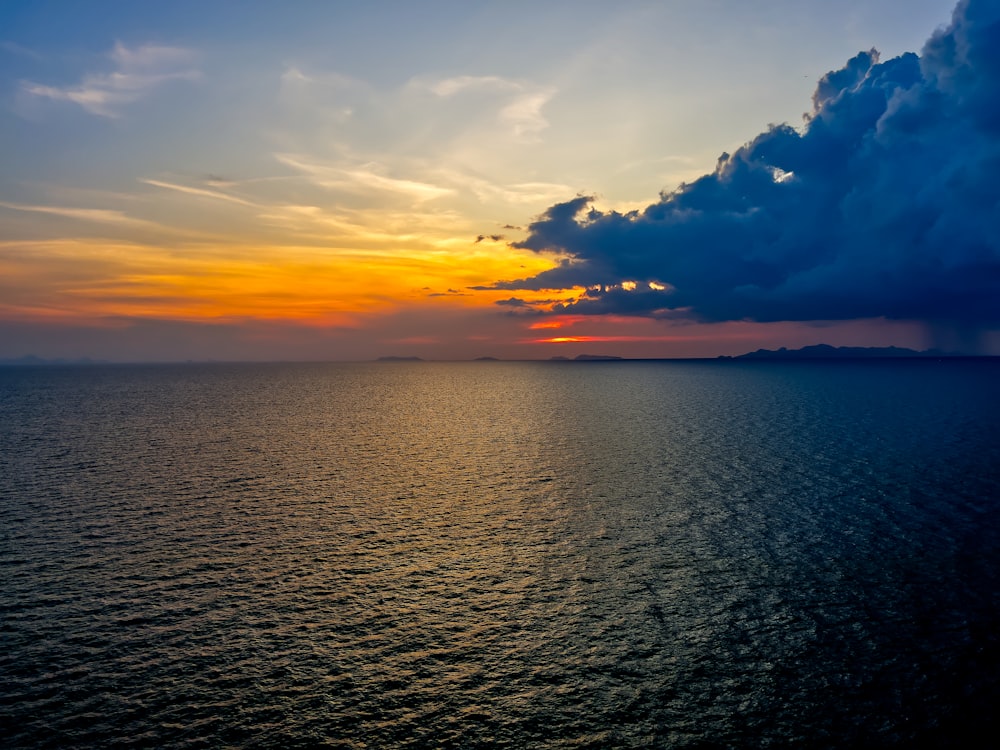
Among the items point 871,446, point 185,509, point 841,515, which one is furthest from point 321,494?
point 871,446

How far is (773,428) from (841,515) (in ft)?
256

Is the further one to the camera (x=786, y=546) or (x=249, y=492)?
(x=249, y=492)

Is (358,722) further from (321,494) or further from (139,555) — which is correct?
(321,494)

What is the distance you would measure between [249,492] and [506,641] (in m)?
50.9

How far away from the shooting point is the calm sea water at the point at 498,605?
30578mm

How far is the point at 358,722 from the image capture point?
1200 inches

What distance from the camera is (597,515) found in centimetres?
6762

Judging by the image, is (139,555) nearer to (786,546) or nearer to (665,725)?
(665,725)

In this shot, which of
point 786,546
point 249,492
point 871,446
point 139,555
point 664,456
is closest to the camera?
point 139,555

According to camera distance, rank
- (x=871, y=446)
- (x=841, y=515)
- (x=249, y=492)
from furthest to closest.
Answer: (x=871, y=446) < (x=249, y=492) < (x=841, y=515)

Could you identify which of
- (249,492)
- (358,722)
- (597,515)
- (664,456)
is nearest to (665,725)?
(358,722)

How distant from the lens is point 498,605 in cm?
4422

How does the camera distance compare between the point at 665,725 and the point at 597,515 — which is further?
the point at 597,515

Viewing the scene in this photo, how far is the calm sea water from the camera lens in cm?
3058
